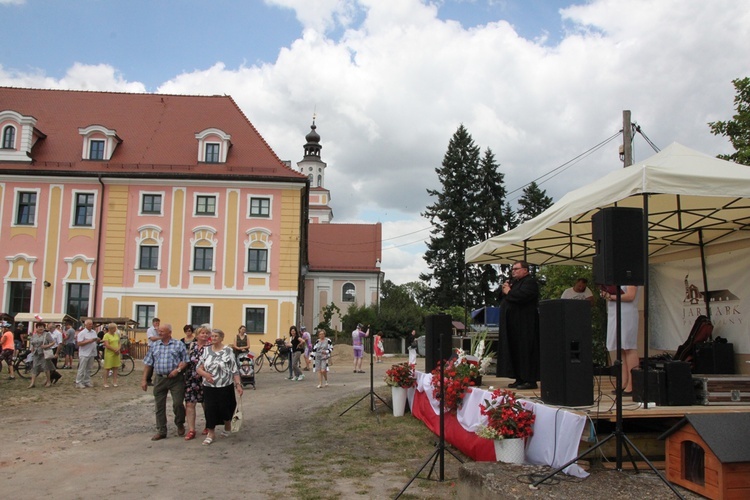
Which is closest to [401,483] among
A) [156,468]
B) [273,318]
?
[156,468]

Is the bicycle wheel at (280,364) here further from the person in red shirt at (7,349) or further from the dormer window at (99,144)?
the dormer window at (99,144)

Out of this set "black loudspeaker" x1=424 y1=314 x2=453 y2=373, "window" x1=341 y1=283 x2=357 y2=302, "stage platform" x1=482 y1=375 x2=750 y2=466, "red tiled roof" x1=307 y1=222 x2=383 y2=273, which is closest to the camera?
"stage platform" x1=482 y1=375 x2=750 y2=466

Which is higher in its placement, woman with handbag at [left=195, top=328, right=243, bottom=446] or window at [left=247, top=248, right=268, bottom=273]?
window at [left=247, top=248, right=268, bottom=273]

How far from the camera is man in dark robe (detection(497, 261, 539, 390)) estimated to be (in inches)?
334

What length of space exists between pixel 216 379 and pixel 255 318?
2436 cm

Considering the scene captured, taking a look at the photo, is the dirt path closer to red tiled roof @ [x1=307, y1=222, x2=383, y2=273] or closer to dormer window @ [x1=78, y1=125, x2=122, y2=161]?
dormer window @ [x1=78, y1=125, x2=122, y2=161]

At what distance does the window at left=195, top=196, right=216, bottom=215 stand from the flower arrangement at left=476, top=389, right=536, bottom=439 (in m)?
28.5

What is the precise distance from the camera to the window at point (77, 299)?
32.7 m

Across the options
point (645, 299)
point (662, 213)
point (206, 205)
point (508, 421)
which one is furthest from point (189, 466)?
point (206, 205)

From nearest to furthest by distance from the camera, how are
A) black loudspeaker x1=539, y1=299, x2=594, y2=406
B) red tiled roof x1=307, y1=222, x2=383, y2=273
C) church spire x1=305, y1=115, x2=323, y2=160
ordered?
black loudspeaker x1=539, y1=299, x2=594, y2=406
red tiled roof x1=307, y1=222, x2=383, y2=273
church spire x1=305, y1=115, x2=323, y2=160

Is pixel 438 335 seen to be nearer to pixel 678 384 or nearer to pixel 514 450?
pixel 514 450

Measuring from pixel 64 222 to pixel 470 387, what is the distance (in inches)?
1192

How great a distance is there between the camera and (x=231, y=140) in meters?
35.1

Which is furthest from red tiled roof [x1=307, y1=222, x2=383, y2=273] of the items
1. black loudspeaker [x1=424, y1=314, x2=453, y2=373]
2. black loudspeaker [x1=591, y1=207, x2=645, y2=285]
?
black loudspeaker [x1=591, y1=207, x2=645, y2=285]
